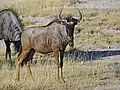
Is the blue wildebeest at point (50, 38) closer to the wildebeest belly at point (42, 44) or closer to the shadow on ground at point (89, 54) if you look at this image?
the wildebeest belly at point (42, 44)

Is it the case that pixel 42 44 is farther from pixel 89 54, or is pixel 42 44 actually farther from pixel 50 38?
pixel 89 54

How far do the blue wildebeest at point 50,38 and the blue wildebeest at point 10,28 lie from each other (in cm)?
248

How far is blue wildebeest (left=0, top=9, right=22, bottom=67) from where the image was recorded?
14438mm

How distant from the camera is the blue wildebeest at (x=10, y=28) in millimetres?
14438

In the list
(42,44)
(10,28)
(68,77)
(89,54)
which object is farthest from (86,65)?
(42,44)

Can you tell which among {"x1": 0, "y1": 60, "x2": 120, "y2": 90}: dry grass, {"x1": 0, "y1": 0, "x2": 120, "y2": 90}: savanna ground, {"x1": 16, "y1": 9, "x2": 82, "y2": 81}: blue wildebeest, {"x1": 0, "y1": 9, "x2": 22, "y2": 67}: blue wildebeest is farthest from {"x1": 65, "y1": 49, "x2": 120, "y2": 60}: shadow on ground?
{"x1": 16, "y1": 9, "x2": 82, "y2": 81}: blue wildebeest

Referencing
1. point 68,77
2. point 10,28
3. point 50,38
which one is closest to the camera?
point 50,38

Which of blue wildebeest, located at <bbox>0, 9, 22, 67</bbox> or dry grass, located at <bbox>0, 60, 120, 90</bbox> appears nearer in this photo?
dry grass, located at <bbox>0, 60, 120, 90</bbox>

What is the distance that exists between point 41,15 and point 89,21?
3.81 metres

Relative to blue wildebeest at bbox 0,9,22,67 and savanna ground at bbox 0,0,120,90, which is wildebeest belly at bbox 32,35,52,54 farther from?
blue wildebeest at bbox 0,9,22,67

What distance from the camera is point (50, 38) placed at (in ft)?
37.7

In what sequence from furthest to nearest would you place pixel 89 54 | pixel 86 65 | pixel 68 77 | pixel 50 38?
pixel 89 54, pixel 86 65, pixel 68 77, pixel 50 38

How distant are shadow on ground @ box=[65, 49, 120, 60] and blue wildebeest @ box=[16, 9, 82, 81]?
3424 mm

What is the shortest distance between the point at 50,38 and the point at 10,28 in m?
3.48
